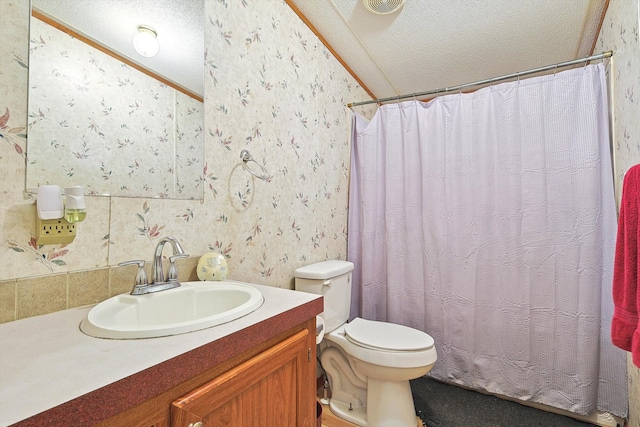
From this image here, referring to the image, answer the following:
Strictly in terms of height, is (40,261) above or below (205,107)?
below

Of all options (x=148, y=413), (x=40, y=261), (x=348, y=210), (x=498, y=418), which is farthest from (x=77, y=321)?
(x=498, y=418)

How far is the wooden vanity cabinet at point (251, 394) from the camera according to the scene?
1.69 ft

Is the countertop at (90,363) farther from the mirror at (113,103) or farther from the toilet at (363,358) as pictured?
the toilet at (363,358)

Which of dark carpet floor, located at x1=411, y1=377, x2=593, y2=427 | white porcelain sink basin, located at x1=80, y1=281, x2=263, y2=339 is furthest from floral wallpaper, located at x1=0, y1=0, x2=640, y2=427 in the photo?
dark carpet floor, located at x1=411, y1=377, x2=593, y2=427

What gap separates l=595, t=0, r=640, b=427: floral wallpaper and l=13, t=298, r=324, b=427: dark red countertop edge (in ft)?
5.26

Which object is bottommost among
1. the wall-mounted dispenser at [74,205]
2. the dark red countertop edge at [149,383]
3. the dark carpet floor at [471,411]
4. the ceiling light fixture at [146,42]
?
the dark carpet floor at [471,411]

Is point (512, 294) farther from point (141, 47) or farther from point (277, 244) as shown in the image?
point (141, 47)

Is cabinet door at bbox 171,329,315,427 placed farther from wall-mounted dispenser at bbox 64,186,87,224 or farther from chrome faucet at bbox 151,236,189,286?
wall-mounted dispenser at bbox 64,186,87,224

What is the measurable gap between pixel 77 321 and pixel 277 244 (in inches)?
35.5

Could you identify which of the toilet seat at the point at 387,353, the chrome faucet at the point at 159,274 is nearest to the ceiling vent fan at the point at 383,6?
the chrome faucet at the point at 159,274

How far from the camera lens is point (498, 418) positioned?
1.62m

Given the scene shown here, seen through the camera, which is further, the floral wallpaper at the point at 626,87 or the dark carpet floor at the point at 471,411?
the dark carpet floor at the point at 471,411

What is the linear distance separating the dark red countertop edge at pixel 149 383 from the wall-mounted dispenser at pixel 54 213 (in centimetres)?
47

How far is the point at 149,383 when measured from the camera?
0.48 m
